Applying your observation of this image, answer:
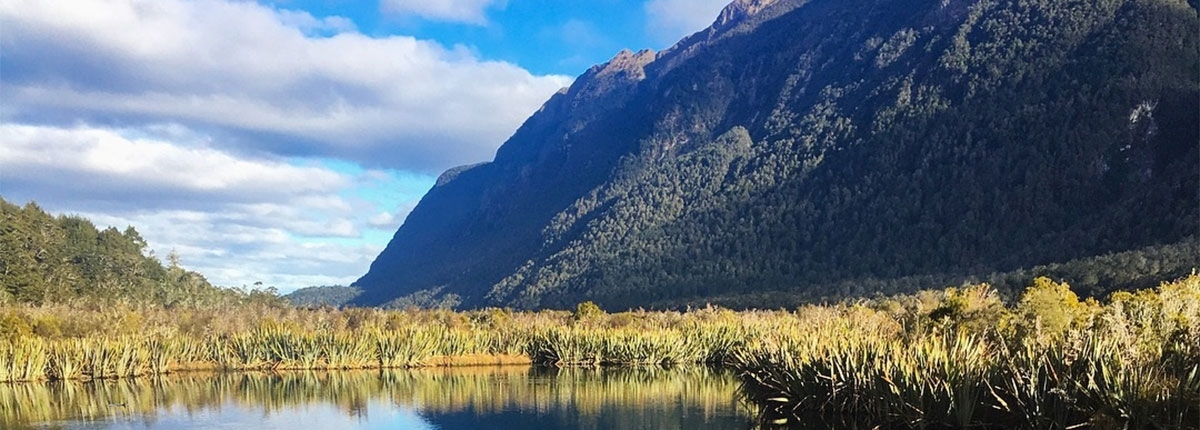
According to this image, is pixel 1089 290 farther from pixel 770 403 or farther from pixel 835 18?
pixel 835 18

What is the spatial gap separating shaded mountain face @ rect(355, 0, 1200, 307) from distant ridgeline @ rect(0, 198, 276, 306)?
153 feet

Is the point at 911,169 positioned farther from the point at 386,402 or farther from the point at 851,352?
the point at 851,352

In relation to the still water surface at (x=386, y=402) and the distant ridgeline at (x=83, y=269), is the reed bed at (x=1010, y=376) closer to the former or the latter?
the still water surface at (x=386, y=402)

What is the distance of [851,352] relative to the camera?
1641cm

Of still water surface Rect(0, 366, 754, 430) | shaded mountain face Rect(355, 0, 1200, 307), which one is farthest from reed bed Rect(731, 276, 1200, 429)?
shaded mountain face Rect(355, 0, 1200, 307)

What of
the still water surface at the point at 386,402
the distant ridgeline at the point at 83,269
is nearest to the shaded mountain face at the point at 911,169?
the still water surface at the point at 386,402

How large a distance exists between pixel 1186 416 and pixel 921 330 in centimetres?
1097

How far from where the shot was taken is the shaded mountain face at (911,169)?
3278 inches

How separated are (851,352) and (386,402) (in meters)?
13.0

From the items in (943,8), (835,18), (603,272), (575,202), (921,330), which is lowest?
(921,330)

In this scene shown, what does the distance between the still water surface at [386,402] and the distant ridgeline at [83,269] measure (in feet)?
98.6

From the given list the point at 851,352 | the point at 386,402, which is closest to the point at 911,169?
the point at 386,402

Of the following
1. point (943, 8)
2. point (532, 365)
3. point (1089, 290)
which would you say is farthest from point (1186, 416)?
point (943, 8)

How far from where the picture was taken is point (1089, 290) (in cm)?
5384
